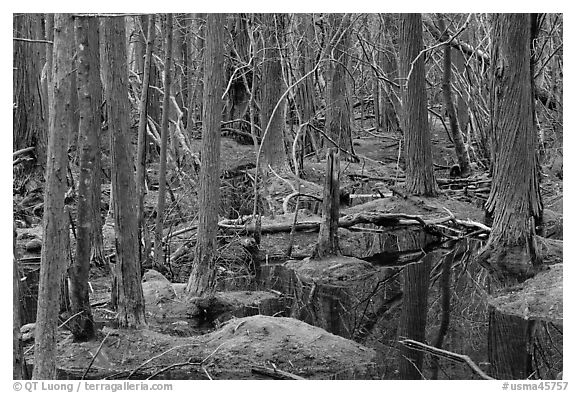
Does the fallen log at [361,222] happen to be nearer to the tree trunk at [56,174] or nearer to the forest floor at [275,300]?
the forest floor at [275,300]

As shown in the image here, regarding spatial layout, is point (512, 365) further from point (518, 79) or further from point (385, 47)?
point (385, 47)

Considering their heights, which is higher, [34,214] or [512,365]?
[34,214]

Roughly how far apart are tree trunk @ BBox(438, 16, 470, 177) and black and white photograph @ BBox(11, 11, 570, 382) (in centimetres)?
8

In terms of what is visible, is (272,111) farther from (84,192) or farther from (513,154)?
(84,192)

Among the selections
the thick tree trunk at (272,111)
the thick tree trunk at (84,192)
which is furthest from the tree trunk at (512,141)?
the thick tree trunk at (272,111)

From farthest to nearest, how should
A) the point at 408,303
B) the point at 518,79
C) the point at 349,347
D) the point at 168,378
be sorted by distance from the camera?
1. the point at 518,79
2. the point at 408,303
3. the point at 349,347
4. the point at 168,378

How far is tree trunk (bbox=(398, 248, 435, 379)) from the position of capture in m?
7.65

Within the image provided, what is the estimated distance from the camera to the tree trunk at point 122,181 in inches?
297

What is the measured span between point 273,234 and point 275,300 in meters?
3.62

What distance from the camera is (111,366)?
7426mm

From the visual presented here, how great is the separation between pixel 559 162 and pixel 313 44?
7514 mm

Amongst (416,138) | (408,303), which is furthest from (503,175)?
(416,138)

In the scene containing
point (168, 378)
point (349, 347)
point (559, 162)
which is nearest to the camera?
point (168, 378)

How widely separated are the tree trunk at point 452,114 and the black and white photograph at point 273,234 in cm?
8
